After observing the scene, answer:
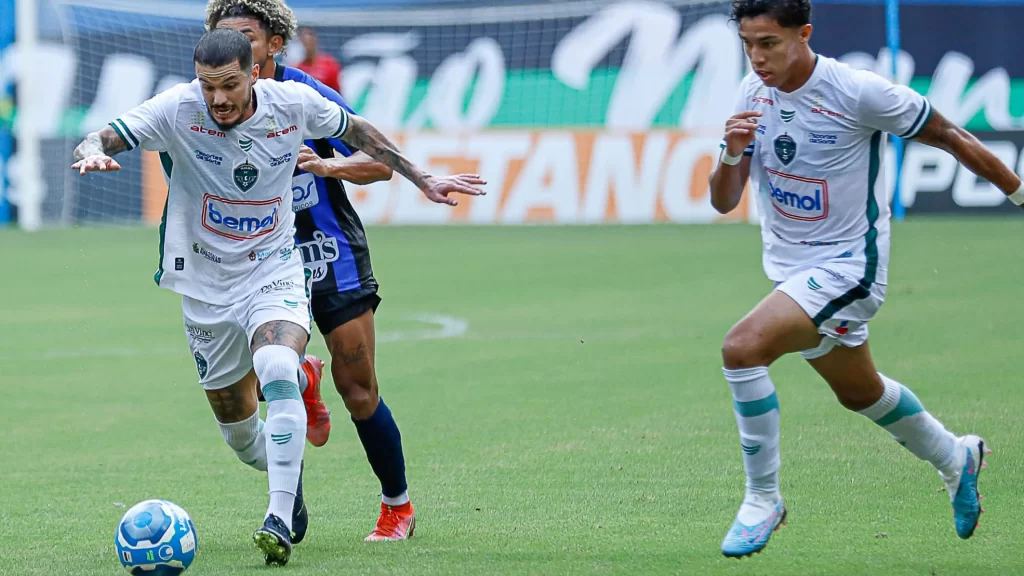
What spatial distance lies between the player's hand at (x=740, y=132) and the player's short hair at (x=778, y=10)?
1.10 ft

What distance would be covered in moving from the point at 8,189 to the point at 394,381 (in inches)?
625

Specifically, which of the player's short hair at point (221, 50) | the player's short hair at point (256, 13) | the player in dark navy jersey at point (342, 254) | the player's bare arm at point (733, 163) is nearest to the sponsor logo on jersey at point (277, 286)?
the player in dark navy jersey at point (342, 254)

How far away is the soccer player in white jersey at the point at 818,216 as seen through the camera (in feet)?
16.3

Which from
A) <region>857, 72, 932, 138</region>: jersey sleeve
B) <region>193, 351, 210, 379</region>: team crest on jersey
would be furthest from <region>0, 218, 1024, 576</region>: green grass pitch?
<region>857, 72, 932, 138</region>: jersey sleeve

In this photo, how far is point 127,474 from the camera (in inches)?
266

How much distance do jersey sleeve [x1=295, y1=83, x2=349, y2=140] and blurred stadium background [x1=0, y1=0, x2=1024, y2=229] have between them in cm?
1707

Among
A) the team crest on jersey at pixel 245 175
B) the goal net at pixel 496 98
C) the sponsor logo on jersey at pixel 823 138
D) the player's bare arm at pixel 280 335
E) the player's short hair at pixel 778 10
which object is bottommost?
the goal net at pixel 496 98

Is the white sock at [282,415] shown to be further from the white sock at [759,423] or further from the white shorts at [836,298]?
the white shorts at [836,298]

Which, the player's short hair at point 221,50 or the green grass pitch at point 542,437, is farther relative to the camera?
the green grass pitch at point 542,437

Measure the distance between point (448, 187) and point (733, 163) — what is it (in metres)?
1.10

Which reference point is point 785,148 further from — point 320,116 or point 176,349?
point 176,349

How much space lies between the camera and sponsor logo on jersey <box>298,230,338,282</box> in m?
5.82

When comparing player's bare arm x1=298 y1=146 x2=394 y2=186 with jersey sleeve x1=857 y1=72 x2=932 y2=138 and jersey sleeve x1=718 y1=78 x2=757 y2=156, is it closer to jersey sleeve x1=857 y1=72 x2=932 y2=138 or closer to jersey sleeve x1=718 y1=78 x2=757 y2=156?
jersey sleeve x1=718 y1=78 x2=757 y2=156

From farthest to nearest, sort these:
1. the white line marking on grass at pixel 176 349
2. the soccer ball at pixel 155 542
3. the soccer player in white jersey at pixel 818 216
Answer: the white line marking on grass at pixel 176 349
the soccer player in white jersey at pixel 818 216
the soccer ball at pixel 155 542
